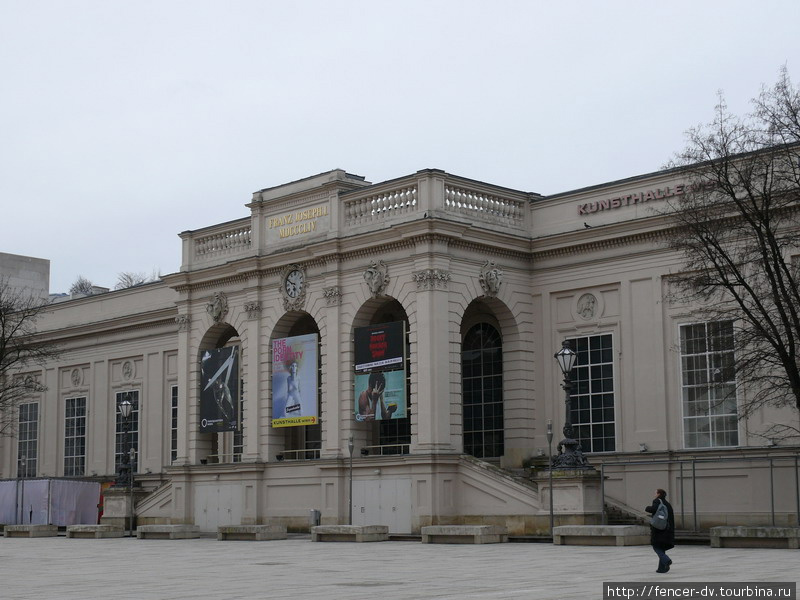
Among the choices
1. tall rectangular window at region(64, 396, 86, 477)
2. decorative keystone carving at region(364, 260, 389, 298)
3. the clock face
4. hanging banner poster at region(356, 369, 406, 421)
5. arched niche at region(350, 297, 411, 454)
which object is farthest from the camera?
tall rectangular window at region(64, 396, 86, 477)

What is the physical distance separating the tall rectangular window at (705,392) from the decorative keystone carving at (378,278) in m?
10.5

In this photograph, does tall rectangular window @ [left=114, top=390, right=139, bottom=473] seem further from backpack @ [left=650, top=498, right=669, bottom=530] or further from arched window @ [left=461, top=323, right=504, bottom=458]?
backpack @ [left=650, top=498, right=669, bottom=530]

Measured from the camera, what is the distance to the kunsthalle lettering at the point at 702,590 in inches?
648

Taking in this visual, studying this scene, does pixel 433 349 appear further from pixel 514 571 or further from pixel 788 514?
pixel 514 571

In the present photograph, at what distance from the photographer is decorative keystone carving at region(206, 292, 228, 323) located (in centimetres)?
5006

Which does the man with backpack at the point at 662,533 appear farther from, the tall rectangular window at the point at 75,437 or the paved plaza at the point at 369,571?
the tall rectangular window at the point at 75,437

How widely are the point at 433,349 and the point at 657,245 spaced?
8.24 meters

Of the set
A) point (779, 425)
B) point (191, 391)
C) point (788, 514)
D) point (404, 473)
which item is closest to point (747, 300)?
point (779, 425)

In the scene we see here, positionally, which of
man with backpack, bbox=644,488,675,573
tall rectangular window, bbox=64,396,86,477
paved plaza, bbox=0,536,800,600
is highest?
tall rectangular window, bbox=64,396,86,477

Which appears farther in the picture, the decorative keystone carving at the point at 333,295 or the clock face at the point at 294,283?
the clock face at the point at 294,283

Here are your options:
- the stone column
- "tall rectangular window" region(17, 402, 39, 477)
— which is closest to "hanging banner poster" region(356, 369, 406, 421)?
the stone column

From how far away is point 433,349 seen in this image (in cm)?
4122

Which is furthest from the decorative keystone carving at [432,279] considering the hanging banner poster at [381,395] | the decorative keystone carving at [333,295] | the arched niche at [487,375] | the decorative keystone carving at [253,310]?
the decorative keystone carving at [253,310]

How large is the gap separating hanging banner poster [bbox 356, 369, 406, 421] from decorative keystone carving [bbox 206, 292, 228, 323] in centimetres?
865
